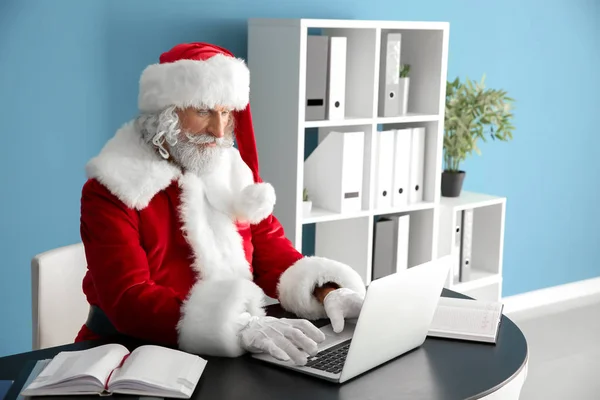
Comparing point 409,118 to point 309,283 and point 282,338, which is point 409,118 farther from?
point 282,338

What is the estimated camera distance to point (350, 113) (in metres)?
3.39

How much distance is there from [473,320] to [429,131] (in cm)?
182

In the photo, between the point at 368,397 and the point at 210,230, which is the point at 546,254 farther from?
the point at 368,397

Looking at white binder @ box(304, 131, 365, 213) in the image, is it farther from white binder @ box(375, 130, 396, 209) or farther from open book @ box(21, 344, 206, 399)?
open book @ box(21, 344, 206, 399)

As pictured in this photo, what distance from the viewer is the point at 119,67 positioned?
3.04 meters

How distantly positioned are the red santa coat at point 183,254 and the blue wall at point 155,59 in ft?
3.11

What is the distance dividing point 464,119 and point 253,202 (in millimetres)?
1911

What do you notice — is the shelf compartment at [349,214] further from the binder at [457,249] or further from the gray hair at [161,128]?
the gray hair at [161,128]

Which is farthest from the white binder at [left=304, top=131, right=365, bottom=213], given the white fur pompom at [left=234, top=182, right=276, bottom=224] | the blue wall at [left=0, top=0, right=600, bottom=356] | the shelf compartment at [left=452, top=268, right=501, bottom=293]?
the white fur pompom at [left=234, top=182, right=276, bottom=224]

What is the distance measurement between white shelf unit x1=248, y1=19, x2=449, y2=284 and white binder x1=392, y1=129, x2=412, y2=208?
55mm

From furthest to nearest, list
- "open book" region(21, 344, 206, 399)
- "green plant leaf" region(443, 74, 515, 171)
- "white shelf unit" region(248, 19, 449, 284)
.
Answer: "green plant leaf" region(443, 74, 515, 171), "white shelf unit" region(248, 19, 449, 284), "open book" region(21, 344, 206, 399)

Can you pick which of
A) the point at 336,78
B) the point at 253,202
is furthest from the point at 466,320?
the point at 336,78

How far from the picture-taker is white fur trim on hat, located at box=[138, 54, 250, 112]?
6.66 ft

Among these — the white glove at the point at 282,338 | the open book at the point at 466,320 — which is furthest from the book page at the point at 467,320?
the white glove at the point at 282,338
